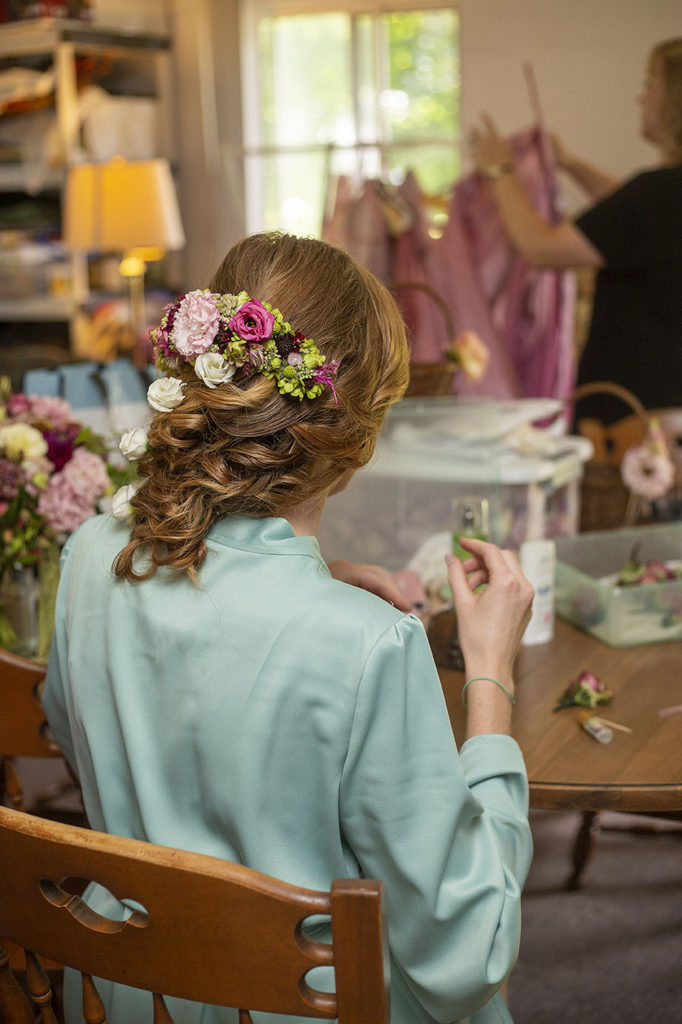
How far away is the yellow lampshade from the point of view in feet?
13.2

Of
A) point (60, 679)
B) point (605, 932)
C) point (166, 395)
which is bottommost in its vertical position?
point (605, 932)

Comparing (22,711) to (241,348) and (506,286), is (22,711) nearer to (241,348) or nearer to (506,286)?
(241,348)

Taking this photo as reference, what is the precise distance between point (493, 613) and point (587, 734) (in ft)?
0.88

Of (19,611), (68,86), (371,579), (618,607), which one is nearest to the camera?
(371,579)

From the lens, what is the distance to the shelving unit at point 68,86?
429 centimetres

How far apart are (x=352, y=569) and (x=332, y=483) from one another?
245 mm

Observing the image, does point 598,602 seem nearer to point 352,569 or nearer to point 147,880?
point 352,569

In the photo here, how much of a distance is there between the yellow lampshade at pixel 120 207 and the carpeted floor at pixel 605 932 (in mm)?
2727

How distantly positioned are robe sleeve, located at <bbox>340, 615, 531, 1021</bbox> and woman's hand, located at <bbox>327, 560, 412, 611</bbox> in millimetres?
334

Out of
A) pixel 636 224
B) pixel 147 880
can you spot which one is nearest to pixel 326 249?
pixel 147 880

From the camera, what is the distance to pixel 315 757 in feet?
2.83

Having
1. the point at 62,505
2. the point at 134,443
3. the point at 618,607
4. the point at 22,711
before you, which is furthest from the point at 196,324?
the point at 618,607

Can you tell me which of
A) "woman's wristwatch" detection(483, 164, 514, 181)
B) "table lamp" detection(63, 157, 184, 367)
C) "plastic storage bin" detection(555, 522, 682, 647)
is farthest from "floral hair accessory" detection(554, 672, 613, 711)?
"table lamp" detection(63, 157, 184, 367)

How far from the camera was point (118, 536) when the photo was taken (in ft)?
3.32
